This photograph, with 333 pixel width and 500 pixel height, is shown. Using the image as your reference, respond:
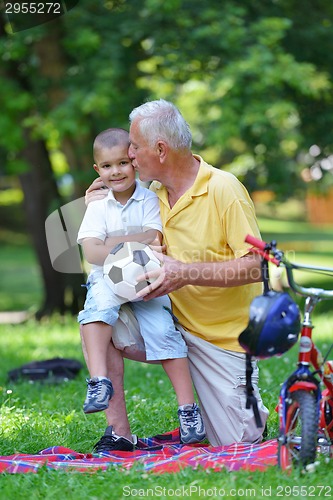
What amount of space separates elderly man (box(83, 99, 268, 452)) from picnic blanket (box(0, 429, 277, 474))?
161 mm

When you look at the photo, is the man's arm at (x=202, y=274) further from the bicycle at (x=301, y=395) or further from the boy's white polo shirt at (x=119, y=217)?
the bicycle at (x=301, y=395)

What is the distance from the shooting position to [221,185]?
4168 mm

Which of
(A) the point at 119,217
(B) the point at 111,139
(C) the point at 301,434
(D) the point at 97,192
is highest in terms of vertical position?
(B) the point at 111,139

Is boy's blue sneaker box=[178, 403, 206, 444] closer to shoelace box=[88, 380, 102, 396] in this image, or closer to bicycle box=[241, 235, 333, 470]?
shoelace box=[88, 380, 102, 396]

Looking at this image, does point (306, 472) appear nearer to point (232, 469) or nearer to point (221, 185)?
point (232, 469)

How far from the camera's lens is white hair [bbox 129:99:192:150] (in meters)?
4.17

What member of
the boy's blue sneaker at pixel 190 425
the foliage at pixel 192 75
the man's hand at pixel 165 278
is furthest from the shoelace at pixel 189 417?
the foliage at pixel 192 75

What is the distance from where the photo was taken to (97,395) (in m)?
3.93

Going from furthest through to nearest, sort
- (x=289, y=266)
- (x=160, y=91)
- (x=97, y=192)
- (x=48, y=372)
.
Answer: (x=160, y=91), (x=48, y=372), (x=97, y=192), (x=289, y=266)

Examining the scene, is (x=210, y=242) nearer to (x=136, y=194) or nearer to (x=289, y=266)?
(x=136, y=194)

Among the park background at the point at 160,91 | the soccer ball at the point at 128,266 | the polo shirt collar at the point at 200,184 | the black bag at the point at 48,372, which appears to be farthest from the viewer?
the park background at the point at 160,91

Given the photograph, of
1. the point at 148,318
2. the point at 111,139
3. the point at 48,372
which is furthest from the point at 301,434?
the point at 48,372

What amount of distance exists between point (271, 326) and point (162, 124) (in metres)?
1.30

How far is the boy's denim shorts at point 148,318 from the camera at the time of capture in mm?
4137
